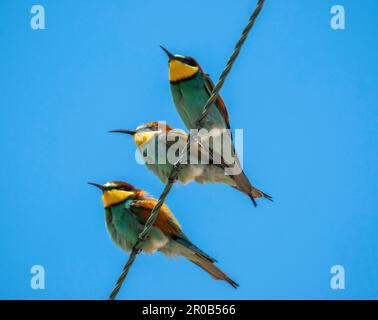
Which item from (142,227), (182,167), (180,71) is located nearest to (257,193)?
(182,167)

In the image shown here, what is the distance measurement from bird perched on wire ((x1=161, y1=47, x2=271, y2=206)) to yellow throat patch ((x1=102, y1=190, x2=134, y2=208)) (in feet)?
2.13

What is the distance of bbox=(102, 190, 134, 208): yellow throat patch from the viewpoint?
3857 mm

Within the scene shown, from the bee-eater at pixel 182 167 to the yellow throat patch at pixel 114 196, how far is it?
235 millimetres

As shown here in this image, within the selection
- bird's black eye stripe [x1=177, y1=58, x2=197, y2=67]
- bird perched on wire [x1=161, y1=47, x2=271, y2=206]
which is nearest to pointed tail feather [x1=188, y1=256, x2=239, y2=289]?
bird perched on wire [x1=161, y1=47, x2=271, y2=206]

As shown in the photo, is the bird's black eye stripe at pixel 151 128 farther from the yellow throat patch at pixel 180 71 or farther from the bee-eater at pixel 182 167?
the yellow throat patch at pixel 180 71

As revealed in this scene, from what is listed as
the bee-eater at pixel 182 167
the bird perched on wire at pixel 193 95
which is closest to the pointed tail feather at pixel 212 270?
the bee-eater at pixel 182 167

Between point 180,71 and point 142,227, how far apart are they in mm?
1203

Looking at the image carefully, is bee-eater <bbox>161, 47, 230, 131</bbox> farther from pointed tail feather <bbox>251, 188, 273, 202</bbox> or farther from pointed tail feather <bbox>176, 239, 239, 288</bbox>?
pointed tail feather <bbox>176, 239, 239, 288</bbox>

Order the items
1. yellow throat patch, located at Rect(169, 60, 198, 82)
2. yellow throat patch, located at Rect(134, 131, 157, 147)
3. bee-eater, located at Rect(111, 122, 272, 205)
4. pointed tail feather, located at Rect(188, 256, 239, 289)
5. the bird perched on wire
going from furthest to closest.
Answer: yellow throat patch, located at Rect(169, 60, 198, 82), the bird perched on wire, yellow throat patch, located at Rect(134, 131, 157, 147), bee-eater, located at Rect(111, 122, 272, 205), pointed tail feather, located at Rect(188, 256, 239, 289)

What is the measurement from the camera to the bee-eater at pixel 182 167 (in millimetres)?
3838

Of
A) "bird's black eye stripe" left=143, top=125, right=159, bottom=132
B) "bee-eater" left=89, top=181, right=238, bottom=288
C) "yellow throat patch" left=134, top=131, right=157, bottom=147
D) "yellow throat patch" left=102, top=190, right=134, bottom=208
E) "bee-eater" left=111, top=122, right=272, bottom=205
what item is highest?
"bird's black eye stripe" left=143, top=125, right=159, bottom=132

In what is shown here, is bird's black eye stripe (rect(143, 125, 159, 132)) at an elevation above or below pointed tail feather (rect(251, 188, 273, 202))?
above

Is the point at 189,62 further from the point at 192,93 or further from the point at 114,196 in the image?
the point at 114,196
